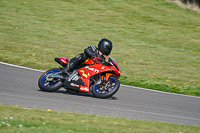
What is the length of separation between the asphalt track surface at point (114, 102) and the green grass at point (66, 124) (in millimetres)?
625

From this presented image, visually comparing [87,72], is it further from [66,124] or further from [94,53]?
[66,124]

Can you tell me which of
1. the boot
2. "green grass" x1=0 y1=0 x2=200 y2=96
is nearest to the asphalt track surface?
the boot

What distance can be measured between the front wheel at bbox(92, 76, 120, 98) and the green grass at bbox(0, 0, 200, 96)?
2.91 meters

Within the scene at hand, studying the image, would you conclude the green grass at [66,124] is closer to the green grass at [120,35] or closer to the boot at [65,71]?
the boot at [65,71]

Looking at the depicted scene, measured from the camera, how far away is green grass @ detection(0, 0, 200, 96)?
12664 millimetres

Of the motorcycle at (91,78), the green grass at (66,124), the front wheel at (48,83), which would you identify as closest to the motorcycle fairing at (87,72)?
the motorcycle at (91,78)

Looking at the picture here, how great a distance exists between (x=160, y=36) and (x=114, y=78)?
12.2 m

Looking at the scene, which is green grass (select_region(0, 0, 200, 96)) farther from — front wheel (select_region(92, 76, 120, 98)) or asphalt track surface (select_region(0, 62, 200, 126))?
front wheel (select_region(92, 76, 120, 98))

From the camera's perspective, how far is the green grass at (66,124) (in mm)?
5000

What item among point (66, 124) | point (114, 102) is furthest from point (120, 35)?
point (66, 124)

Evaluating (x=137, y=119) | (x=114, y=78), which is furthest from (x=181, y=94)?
(x=137, y=119)

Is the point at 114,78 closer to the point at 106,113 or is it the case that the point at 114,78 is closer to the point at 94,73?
the point at 94,73

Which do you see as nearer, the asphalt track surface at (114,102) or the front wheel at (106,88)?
the asphalt track surface at (114,102)

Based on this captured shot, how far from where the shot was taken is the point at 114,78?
8.19 metres
